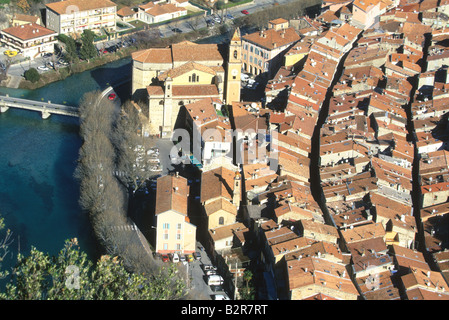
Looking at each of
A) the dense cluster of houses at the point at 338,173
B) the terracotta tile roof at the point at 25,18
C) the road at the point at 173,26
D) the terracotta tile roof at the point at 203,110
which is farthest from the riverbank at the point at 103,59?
the terracotta tile roof at the point at 203,110

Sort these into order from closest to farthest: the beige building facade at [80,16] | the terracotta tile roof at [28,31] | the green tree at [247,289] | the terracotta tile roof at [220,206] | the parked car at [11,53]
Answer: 1. the green tree at [247,289]
2. the terracotta tile roof at [220,206]
3. the parked car at [11,53]
4. the terracotta tile roof at [28,31]
5. the beige building facade at [80,16]

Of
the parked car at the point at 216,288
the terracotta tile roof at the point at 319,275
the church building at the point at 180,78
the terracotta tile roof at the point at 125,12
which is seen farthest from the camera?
the terracotta tile roof at the point at 125,12

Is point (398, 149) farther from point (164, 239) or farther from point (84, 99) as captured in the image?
point (84, 99)

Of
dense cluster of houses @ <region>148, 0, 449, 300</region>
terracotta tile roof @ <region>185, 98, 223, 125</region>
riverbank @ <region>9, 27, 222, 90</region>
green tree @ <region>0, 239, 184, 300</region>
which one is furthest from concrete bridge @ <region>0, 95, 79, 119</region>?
green tree @ <region>0, 239, 184, 300</region>

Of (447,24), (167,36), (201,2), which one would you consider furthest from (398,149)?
(201,2)

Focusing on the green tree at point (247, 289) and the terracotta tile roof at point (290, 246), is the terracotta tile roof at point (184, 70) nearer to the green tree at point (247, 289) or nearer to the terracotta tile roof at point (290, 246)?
the terracotta tile roof at point (290, 246)

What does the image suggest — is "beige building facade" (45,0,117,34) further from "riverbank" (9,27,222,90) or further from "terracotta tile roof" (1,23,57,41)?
"riverbank" (9,27,222,90)
